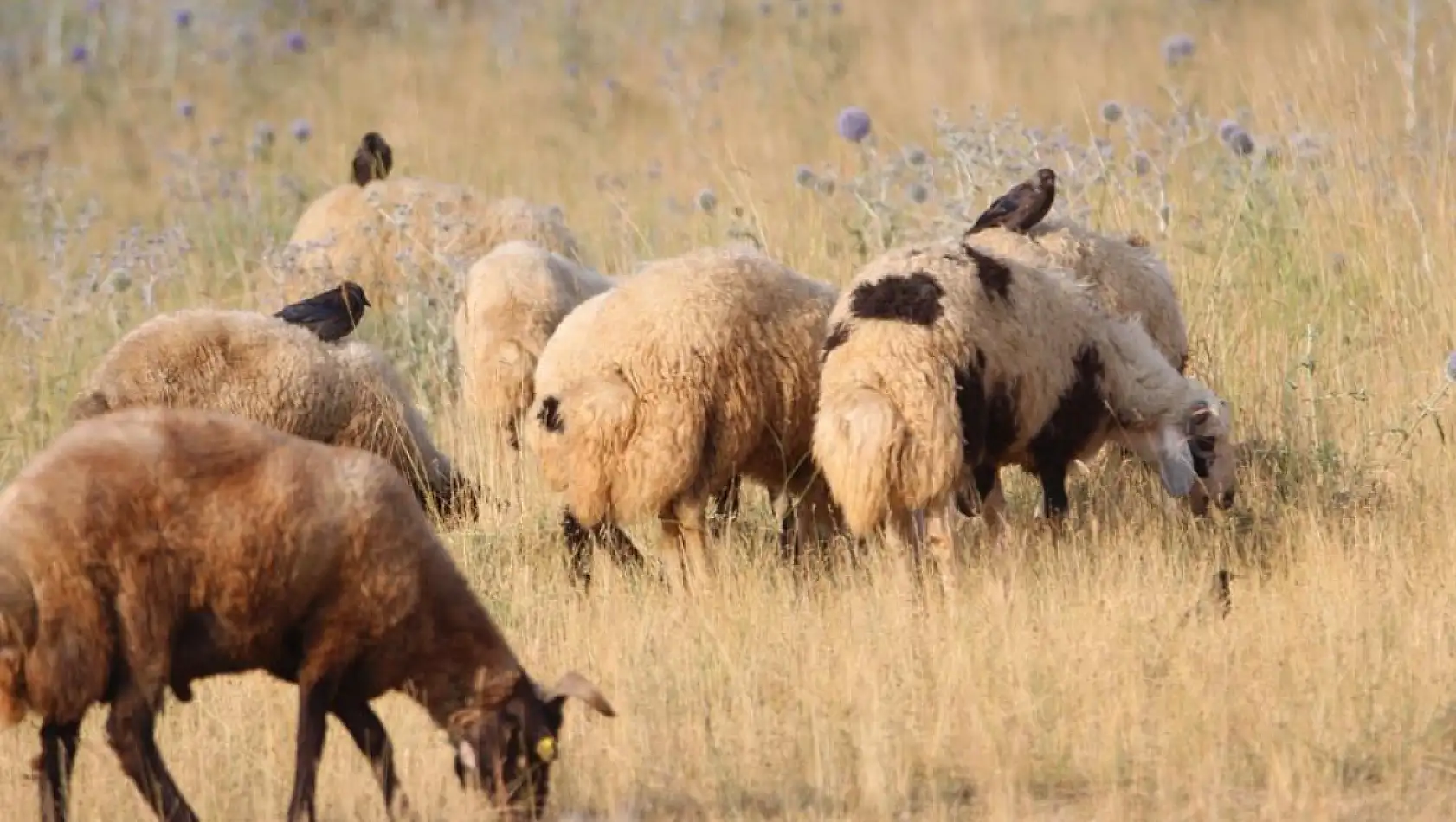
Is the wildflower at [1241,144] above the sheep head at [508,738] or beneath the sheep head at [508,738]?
above

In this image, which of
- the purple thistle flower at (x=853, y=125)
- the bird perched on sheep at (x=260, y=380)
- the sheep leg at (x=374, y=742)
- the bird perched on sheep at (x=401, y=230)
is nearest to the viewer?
the sheep leg at (x=374, y=742)

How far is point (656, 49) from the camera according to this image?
825 inches

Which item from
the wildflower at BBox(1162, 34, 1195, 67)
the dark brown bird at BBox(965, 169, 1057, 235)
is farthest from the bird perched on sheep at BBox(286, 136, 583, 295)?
the wildflower at BBox(1162, 34, 1195, 67)

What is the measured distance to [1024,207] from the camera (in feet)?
30.9

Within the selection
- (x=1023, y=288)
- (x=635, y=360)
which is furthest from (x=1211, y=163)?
(x=635, y=360)

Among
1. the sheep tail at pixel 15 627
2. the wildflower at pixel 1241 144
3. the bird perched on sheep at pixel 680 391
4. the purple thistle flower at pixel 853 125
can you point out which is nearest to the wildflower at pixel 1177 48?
the wildflower at pixel 1241 144

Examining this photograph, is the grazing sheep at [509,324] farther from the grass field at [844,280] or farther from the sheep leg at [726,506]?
the sheep leg at [726,506]

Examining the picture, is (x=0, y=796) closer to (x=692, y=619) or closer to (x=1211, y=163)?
(x=692, y=619)

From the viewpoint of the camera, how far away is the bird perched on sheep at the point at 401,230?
1173 centimetres

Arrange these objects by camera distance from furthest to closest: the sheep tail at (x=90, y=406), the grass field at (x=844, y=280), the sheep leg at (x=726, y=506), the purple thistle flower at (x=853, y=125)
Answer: the purple thistle flower at (x=853, y=125)
the sheep leg at (x=726, y=506)
the sheep tail at (x=90, y=406)
the grass field at (x=844, y=280)

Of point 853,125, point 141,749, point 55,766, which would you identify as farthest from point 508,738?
point 853,125

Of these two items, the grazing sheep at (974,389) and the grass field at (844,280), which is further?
the grazing sheep at (974,389)

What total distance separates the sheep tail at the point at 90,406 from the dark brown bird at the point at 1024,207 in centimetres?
352

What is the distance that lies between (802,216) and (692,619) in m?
5.88
